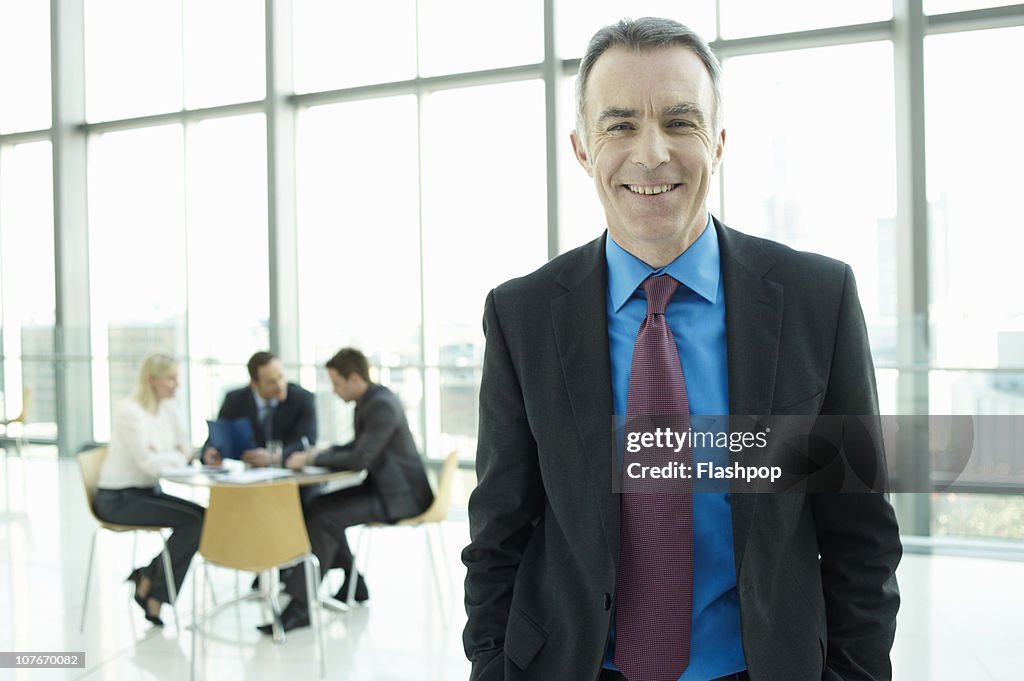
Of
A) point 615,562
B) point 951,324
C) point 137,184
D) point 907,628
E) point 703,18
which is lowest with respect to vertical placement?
point 907,628

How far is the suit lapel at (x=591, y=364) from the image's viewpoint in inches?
43.9

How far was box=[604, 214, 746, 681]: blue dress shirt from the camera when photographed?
1.12m

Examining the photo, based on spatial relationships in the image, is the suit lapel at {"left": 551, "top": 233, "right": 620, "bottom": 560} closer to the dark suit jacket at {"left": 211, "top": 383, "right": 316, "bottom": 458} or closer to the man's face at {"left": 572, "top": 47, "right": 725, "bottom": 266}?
the man's face at {"left": 572, "top": 47, "right": 725, "bottom": 266}

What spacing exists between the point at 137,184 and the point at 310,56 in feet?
8.43

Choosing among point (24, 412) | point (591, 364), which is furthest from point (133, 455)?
point (24, 412)

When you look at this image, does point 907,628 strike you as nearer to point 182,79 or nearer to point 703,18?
point 703,18

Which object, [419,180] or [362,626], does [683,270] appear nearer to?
[362,626]

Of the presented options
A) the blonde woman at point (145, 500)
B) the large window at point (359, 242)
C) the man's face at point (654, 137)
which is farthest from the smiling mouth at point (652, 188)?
the large window at point (359, 242)

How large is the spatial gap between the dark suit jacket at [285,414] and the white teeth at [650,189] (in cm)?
410

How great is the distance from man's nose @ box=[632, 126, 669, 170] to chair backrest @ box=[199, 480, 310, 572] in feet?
9.25

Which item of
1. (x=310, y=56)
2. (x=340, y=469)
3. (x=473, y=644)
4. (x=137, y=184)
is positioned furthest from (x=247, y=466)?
(x=137, y=184)

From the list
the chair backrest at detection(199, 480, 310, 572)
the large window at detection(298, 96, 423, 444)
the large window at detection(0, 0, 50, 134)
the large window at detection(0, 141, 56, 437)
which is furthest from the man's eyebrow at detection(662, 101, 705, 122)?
the large window at detection(0, 0, 50, 134)

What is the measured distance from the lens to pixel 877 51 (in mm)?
5699

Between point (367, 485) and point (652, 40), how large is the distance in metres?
3.61
